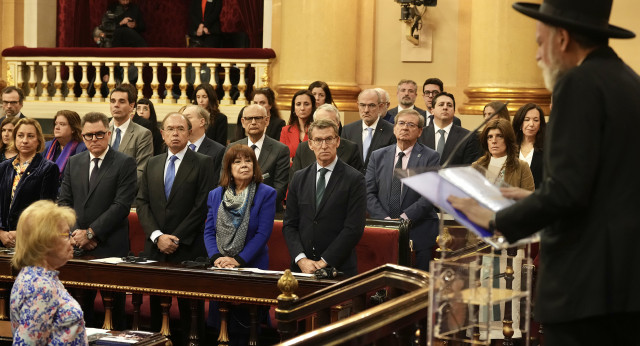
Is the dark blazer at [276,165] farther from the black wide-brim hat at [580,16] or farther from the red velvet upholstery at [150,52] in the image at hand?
the black wide-brim hat at [580,16]

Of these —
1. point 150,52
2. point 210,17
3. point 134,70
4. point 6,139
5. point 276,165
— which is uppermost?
A: point 210,17

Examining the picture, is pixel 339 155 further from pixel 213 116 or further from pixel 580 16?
pixel 580 16

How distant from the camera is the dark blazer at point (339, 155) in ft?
22.6

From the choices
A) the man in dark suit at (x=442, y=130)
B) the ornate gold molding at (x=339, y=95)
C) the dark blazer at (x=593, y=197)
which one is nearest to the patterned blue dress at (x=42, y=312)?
the dark blazer at (x=593, y=197)

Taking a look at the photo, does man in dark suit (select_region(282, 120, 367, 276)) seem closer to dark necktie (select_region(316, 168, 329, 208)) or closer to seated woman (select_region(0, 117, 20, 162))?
dark necktie (select_region(316, 168, 329, 208))

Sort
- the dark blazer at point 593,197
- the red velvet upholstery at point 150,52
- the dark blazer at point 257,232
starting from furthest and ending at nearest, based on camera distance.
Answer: the red velvet upholstery at point 150,52 < the dark blazer at point 257,232 < the dark blazer at point 593,197

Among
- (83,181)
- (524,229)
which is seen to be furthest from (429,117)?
(524,229)

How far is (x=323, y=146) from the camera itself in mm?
5871

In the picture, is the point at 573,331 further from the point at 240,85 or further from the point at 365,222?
the point at 240,85

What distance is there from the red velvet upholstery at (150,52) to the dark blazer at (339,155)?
3.95 meters

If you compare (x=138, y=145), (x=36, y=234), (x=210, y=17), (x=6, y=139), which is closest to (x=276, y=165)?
(x=138, y=145)

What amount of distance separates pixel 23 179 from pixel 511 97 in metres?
4.88

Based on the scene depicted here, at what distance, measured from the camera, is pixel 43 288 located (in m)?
3.88

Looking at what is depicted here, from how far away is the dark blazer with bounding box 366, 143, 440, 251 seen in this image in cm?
648
